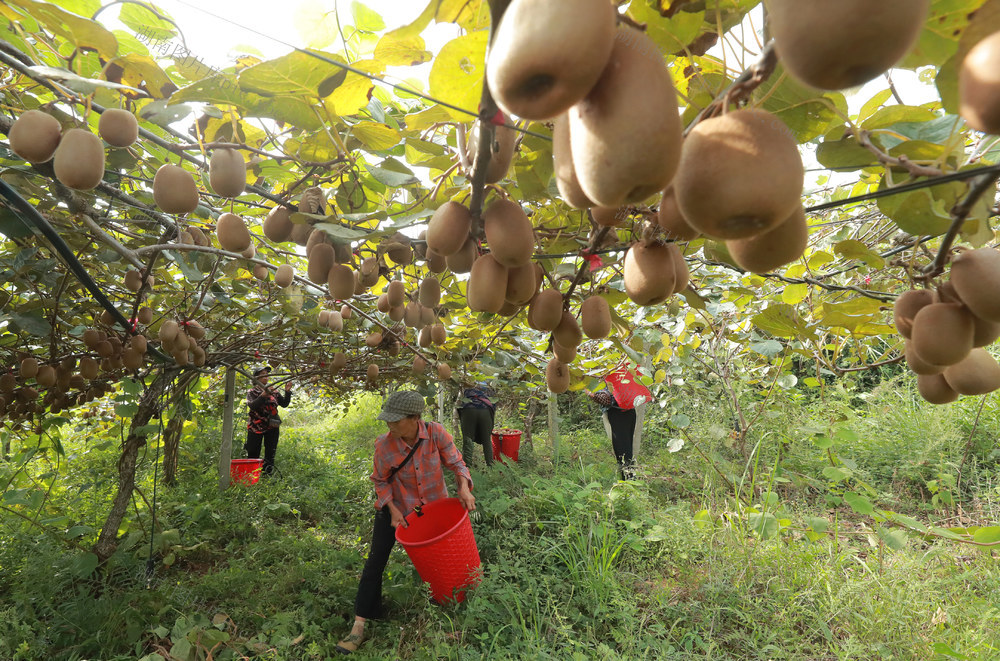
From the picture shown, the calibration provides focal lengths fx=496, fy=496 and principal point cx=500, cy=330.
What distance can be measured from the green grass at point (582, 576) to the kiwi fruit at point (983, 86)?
2.30 metres

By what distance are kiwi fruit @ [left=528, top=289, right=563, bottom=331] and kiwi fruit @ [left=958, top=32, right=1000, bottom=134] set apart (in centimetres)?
70

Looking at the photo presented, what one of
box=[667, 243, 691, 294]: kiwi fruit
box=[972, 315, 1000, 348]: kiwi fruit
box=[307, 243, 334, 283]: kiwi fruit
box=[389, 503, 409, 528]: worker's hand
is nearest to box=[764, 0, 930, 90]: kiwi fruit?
box=[667, 243, 691, 294]: kiwi fruit

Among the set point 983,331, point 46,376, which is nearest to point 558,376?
point 983,331

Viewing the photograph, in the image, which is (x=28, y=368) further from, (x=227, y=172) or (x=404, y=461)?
(x=227, y=172)

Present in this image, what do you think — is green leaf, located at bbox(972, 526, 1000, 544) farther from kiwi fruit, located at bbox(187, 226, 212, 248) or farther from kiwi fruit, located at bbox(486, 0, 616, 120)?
kiwi fruit, located at bbox(187, 226, 212, 248)

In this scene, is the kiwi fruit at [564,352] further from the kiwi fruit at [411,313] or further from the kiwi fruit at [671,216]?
the kiwi fruit at [411,313]

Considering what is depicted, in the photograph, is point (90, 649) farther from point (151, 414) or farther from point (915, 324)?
point (915, 324)

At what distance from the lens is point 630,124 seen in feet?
1.45

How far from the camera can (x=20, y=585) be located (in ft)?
9.80

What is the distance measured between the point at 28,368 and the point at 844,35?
353cm

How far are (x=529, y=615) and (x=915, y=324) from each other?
2587mm

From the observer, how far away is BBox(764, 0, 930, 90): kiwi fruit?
356 mm

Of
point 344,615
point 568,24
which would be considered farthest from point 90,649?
point 568,24

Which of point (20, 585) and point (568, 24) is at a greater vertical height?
point (568, 24)
